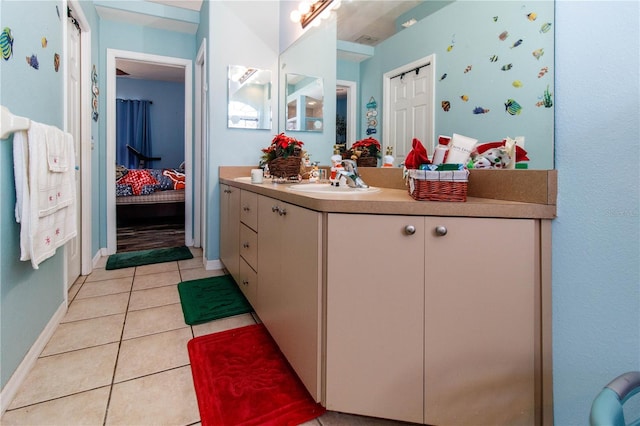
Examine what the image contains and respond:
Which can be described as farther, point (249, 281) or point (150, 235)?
point (150, 235)

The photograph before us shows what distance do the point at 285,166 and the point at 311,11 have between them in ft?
4.06

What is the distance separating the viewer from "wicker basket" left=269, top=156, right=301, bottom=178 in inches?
89.5

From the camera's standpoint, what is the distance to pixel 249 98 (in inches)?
116

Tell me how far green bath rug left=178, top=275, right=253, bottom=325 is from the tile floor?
2.1 inches

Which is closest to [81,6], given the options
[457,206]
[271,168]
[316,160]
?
[271,168]

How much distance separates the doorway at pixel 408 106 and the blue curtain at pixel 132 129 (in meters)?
6.62

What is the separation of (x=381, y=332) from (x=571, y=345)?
0.54 metres

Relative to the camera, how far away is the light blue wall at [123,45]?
330 centimetres

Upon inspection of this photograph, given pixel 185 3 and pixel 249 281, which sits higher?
pixel 185 3

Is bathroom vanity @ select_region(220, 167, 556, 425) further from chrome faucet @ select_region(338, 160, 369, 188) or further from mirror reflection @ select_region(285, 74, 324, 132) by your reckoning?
mirror reflection @ select_region(285, 74, 324, 132)

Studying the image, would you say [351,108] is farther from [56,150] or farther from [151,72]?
[151,72]

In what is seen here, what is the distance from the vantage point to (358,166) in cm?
196

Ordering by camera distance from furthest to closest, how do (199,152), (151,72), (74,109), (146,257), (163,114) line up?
1. (163,114)
2. (151,72)
3. (199,152)
4. (146,257)
5. (74,109)

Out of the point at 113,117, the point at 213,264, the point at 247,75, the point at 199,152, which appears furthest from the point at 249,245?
the point at 113,117
